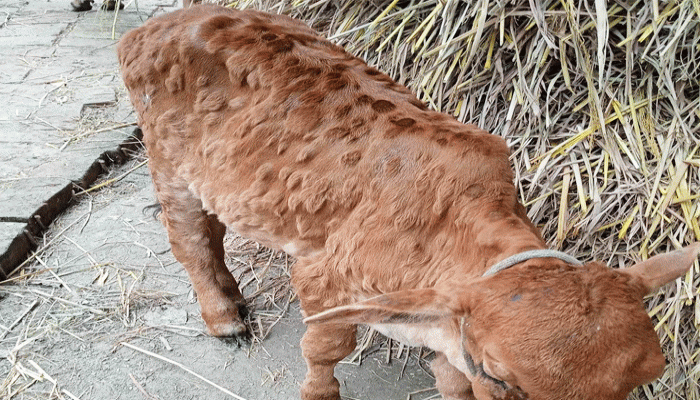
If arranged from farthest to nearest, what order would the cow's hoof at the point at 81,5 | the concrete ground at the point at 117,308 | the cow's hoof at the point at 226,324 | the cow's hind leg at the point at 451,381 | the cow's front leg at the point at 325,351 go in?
the cow's hoof at the point at 81,5 → the cow's hoof at the point at 226,324 → the concrete ground at the point at 117,308 → the cow's hind leg at the point at 451,381 → the cow's front leg at the point at 325,351

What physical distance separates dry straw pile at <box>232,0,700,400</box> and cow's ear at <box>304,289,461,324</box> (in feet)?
4.47

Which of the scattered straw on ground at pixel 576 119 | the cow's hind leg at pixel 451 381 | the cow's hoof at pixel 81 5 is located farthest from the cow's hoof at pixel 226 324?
the cow's hoof at pixel 81 5

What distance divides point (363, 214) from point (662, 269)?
104 cm

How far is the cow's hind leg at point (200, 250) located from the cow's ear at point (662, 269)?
211cm

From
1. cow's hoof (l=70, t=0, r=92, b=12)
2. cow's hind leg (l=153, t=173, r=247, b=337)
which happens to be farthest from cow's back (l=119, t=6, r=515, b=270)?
cow's hoof (l=70, t=0, r=92, b=12)

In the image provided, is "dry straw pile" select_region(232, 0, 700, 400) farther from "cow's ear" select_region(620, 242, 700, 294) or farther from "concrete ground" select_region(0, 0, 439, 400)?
"concrete ground" select_region(0, 0, 439, 400)

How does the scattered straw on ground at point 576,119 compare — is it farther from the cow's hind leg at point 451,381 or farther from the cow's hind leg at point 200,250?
the cow's hind leg at point 451,381

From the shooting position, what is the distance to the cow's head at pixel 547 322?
6.07 feet

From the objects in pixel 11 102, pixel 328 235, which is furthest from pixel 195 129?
pixel 11 102

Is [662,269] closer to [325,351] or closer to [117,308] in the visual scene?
[325,351]

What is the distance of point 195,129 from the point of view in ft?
10.2

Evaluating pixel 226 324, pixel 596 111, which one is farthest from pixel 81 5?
pixel 596 111

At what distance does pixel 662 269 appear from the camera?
2.17 meters

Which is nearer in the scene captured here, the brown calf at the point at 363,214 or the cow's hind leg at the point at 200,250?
the brown calf at the point at 363,214
